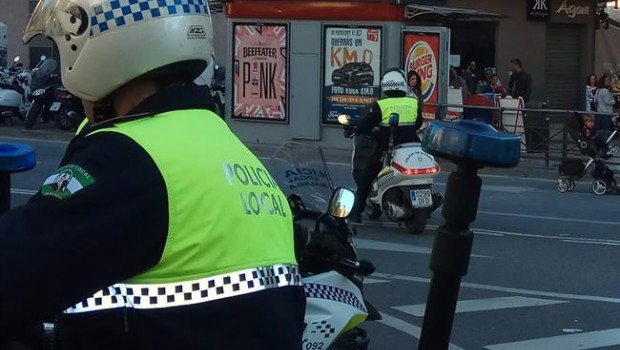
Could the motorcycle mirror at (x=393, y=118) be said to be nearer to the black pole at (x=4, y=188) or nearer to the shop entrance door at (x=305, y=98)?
the black pole at (x=4, y=188)

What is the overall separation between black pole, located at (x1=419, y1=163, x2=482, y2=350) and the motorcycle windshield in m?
2.47

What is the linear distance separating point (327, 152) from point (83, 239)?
804 inches

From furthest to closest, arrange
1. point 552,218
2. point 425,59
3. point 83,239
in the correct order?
point 425,59, point 552,218, point 83,239

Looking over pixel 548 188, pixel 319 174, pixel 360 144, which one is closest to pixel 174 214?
pixel 319 174

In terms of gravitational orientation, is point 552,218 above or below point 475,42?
below

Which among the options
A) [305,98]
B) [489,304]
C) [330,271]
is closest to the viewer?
[330,271]

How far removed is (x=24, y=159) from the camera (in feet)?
9.07

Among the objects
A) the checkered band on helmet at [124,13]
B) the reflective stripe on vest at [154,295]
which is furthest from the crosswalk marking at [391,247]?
the reflective stripe on vest at [154,295]

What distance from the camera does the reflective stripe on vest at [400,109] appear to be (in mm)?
12680

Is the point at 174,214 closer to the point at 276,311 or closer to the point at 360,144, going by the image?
the point at 276,311

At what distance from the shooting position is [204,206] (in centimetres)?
211

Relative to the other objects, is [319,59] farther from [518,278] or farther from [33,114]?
[518,278]

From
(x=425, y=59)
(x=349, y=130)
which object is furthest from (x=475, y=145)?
(x=425, y=59)

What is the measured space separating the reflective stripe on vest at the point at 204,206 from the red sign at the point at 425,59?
65.0ft
